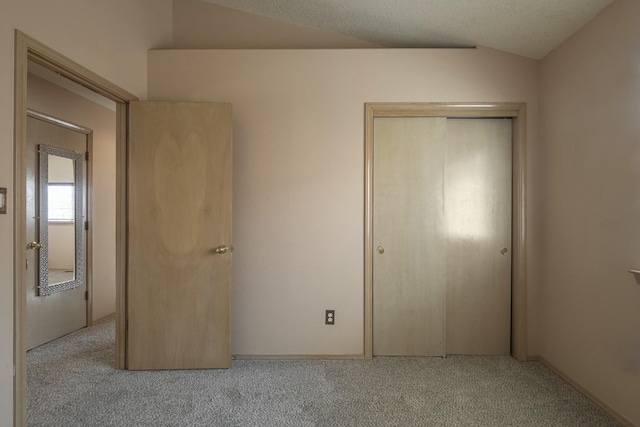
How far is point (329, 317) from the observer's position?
2.76 meters

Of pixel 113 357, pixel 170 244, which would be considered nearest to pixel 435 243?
pixel 170 244

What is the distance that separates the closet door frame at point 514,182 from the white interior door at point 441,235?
6 centimetres

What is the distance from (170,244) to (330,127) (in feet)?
4.87

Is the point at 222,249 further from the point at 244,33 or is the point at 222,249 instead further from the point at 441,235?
the point at 244,33

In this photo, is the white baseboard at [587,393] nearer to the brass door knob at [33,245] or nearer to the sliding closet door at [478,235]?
the sliding closet door at [478,235]

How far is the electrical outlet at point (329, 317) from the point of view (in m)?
2.76

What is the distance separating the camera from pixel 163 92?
2752mm

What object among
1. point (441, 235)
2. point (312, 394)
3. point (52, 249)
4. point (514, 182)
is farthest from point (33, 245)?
point (514, 182)

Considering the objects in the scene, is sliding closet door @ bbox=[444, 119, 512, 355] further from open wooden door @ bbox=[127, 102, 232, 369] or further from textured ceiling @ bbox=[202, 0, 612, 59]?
open wooden door @ bbox=[127, 102, 232, 369]

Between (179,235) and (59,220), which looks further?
(59,220)

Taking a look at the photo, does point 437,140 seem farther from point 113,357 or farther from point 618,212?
point 113,357

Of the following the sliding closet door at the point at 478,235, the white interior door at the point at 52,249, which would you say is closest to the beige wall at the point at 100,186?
the white interior door at the point at 52,249

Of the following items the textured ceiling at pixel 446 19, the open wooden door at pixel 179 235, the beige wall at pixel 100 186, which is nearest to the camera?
the textured ceiling at pixel 446 19

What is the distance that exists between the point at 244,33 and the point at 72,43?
1.35 metres
